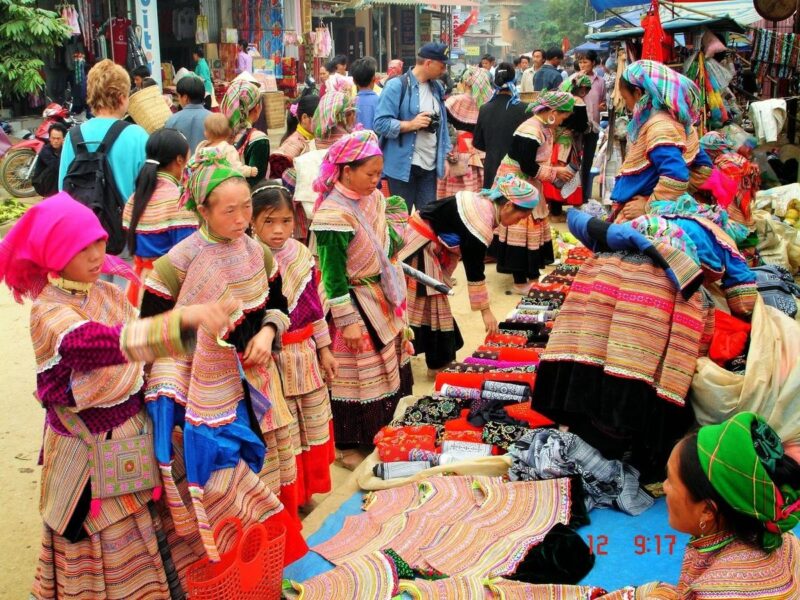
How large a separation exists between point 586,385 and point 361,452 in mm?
1407

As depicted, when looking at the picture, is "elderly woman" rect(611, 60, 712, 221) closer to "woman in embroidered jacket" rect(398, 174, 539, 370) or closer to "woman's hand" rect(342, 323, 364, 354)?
"woman in embroidered jacket" rect(398, 174, 539, 370)

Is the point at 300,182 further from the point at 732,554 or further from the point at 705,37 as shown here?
the point at 705,37

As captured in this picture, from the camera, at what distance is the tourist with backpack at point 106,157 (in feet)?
16.0

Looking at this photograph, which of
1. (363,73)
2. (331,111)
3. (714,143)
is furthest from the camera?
(363,73)

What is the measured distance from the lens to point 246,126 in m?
5.98

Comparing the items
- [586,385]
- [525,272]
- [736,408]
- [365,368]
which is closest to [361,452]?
[365,368]

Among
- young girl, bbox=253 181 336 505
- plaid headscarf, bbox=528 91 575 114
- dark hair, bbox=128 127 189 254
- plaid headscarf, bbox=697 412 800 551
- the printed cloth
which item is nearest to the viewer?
plaid headscarf, bbox=697 412 800 551

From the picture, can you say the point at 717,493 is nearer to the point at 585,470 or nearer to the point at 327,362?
the point at 585,470

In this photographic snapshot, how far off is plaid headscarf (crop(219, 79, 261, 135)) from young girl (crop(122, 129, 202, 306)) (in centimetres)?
138

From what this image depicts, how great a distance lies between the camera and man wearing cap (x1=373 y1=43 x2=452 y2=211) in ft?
22.4

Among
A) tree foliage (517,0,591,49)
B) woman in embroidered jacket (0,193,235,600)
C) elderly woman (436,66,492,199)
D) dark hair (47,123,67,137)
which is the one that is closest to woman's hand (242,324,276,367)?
woman in embroidered jacket (0,193,235,600)

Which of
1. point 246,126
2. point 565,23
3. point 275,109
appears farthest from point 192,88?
point 565,23

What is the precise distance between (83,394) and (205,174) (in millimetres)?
874

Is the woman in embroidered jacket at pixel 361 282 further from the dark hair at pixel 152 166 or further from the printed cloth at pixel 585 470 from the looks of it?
the printed cloth at pixel 585 470
